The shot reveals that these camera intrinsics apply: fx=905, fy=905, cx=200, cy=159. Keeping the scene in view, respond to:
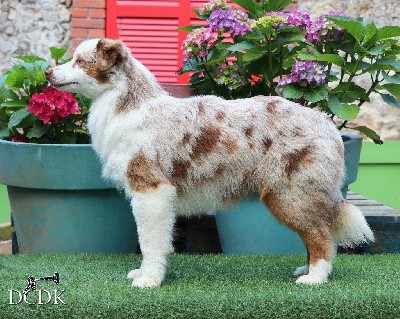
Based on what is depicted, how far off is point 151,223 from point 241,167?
46 centimetres

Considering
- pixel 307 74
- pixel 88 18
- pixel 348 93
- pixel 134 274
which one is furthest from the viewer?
pixel 88 18

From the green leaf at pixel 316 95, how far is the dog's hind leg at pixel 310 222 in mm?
974

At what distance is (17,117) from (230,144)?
146 cm

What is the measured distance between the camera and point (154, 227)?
3.83 meters

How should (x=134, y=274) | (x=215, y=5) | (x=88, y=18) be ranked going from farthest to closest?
(x=88, y=18), (x=215, y=5), (x=134, y=274)

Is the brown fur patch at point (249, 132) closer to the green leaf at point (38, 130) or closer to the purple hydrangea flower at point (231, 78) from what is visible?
the purple hydrangea flower at point (231, 78)

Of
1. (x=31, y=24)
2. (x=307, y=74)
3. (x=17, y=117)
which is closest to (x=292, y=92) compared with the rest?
(x=307, y=74)

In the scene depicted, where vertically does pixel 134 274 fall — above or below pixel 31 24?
below

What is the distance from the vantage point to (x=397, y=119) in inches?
275

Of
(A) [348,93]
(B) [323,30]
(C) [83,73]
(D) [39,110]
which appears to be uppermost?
(B) [323,30]

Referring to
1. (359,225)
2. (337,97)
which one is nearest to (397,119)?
(337,97)

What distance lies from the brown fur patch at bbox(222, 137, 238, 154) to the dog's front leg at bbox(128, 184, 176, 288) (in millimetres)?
295

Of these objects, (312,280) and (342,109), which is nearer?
(312,280)

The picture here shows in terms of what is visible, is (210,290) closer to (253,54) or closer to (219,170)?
(219,170)
